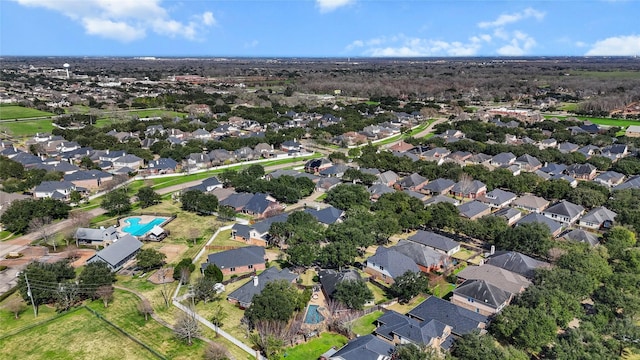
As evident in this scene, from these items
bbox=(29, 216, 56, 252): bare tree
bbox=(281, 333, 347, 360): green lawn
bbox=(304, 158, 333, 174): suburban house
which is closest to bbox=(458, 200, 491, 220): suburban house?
bbox=(304, 158, 333, 174): suburban house

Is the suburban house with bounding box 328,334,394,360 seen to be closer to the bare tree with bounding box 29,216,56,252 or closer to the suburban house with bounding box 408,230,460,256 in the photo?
the suburban house with bounding box 408,230,460,256

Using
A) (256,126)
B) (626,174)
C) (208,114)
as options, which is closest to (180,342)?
(626,174)

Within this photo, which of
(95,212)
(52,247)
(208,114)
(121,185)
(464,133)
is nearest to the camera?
(52,247)

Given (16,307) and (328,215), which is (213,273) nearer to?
(16,307)

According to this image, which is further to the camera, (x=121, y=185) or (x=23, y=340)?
(x=121, y=185)

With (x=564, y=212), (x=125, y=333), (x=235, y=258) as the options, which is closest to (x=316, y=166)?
(x=235, y=258)

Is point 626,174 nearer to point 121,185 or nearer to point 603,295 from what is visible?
point 603,295

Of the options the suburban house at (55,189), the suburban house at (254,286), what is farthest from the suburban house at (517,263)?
the suburban house at (55,189)
